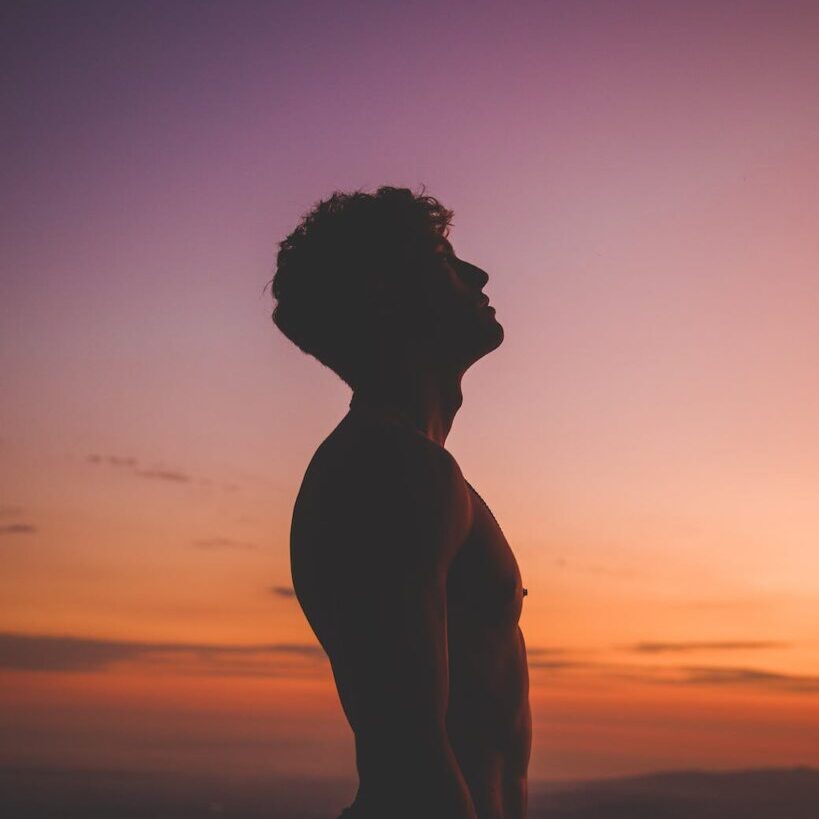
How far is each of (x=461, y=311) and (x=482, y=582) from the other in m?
1.13

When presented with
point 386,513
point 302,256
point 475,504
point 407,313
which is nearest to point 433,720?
point 386,513

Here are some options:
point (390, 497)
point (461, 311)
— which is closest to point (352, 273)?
point (461, 311)

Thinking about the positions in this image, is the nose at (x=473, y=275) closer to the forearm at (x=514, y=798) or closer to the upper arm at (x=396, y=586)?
the upper arm at (x=396, y=586)

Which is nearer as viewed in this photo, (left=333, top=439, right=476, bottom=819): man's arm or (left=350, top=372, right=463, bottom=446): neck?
(left=333, top=439, right=476, bottom=819): man's arm

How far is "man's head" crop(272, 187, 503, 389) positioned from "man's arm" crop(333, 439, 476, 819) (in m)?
0.72

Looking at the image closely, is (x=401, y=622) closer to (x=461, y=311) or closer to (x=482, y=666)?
(x=482, y=666)

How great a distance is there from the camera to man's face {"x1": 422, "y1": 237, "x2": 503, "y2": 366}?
4.12 metres

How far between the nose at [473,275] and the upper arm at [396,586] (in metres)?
1.07

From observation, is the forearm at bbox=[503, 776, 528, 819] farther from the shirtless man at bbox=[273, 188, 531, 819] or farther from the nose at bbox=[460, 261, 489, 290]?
the nose at bbox=[460, 261, 489, 290]

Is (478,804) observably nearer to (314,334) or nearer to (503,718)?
(503,718)

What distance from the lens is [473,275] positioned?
4.28 metres

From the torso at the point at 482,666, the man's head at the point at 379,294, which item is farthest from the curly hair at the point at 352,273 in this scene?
the torso at the point at 482,666

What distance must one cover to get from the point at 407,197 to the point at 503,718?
2102 mm

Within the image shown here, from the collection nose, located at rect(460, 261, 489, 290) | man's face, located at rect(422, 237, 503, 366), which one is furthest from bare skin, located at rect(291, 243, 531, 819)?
nose, located at rect(460, 261, 489, 290)
